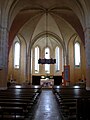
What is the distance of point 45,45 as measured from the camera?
116ft

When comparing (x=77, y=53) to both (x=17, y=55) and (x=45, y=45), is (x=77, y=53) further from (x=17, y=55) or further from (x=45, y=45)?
(x=17, y=55)

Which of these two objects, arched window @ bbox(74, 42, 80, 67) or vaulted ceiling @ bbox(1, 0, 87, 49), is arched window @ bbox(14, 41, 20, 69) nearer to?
vaulted ceiling @ bbox(1, 0, 87, 49)

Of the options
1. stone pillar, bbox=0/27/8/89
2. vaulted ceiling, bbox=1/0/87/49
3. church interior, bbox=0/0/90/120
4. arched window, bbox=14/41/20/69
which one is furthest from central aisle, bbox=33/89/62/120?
arched window, bbox=14/41/20/69

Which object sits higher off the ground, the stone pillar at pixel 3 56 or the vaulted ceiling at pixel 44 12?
the vaulted ceiling at pixel 44 12

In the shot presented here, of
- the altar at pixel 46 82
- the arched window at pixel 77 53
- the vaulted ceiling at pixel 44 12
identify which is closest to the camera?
the vaulted ceiling at pixel 44 12

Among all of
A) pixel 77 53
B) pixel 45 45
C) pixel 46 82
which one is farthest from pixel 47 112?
pixel 45 45

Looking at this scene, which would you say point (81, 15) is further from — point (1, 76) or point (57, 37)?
point (57, 37)

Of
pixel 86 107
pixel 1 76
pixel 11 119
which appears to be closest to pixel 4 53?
pixel 1 76

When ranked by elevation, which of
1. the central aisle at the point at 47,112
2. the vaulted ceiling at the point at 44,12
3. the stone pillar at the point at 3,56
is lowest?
the central aisle at the point at 47,112

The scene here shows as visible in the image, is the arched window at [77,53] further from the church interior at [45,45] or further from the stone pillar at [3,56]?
the stone pillar at [3,56]

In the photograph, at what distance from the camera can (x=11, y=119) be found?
5621 millimetres

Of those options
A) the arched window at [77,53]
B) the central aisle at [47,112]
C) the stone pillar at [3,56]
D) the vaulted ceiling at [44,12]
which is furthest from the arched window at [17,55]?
the central aisle at [47,112]

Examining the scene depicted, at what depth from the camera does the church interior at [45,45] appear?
16.1 m

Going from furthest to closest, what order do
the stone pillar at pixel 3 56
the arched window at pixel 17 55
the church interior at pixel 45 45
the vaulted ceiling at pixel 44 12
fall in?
the arched window at pixel 17 55 < the vaulted ceiling at pixel 44 12 < the church interior at pixel 45 45 < the stone pillar at pixel 3 56
